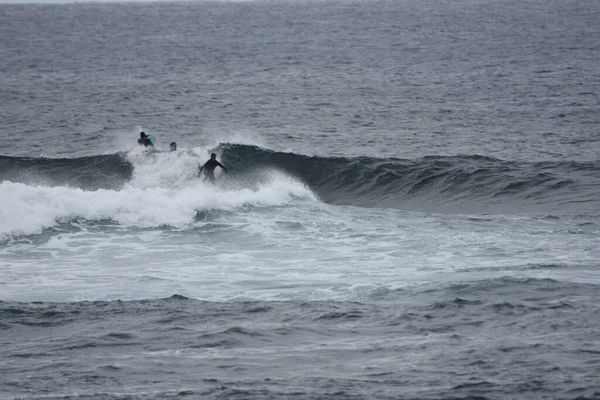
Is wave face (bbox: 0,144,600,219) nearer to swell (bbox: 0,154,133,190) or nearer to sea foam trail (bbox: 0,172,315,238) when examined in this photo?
swell (bbox: 0,154,133,190)

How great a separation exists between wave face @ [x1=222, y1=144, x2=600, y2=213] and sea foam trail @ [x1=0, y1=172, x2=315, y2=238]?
3360 millimetres

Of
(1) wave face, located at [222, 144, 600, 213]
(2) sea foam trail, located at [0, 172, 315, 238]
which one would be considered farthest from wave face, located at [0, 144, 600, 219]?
(2) sea foam trail, located at [0, 172, 315, 238]

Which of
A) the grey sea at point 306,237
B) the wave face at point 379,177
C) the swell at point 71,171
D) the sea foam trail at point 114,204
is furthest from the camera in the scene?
the swell at point 71,171

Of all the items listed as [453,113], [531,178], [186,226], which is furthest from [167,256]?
[453,113]

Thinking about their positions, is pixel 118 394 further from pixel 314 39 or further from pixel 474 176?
pixel 314 39

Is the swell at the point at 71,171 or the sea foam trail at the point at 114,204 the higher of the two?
the swell at the point at 71,171

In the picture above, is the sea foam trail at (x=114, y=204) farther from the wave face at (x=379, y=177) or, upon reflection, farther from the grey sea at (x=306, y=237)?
the wave face at (x=379, y=177)

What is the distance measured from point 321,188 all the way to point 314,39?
56155mm

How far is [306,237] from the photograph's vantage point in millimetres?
21562

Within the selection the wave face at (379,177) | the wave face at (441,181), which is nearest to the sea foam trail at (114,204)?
the wave face at (379,177)

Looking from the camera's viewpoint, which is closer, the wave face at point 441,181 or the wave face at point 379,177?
the wave face at point 441,181

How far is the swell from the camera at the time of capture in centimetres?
2983

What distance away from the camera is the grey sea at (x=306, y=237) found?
41.3ft

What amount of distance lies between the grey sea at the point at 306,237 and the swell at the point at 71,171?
10cm
